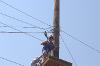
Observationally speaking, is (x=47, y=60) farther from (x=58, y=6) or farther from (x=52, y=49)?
(x=58, y=6)

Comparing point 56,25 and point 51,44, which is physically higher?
point 56,25

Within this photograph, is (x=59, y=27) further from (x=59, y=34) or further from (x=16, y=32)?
(x=16, y=32)

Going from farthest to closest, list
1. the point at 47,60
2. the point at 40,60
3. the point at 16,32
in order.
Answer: the point at 16,32 → the point at 40,60 → the point at 47,60

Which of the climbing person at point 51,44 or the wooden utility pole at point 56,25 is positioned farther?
the climbing person at point 51,44

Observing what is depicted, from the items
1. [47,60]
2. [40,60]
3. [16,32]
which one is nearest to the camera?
[47,60]

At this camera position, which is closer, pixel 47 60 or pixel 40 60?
pixel 47 60

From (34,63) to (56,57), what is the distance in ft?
6.58

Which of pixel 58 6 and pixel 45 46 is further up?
pixel 58 6

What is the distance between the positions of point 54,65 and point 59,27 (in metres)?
2.07

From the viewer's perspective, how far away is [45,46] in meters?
25.0

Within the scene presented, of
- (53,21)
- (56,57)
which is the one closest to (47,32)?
(53,21)

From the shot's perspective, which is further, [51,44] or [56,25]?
[56,25]

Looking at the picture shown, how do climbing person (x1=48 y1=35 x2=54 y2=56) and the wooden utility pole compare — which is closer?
the wooden utility pole

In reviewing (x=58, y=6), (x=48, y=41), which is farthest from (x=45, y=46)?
(x=58, y=6)
